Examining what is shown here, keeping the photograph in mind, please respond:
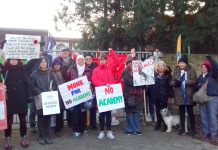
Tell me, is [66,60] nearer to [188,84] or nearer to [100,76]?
[100,76]

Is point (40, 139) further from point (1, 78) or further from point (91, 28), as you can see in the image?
point (91, 28)

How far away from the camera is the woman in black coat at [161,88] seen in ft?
30.5

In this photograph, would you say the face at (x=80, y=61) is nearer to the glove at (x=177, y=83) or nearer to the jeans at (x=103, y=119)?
the jeans at (x=103, y=119)

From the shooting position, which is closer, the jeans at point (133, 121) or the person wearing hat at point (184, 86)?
the person wearing hat at point (184, 86)

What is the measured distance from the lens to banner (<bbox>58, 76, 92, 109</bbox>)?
8484mm

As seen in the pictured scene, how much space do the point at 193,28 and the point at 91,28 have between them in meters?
6.18

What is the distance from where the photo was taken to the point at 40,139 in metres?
8.16

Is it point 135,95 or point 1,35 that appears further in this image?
point 1,35

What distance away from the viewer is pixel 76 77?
28.4 ft

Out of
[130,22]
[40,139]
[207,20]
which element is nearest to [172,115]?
[40,139]

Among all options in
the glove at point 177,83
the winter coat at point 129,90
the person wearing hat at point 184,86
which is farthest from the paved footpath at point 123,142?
the glove at point 177,83

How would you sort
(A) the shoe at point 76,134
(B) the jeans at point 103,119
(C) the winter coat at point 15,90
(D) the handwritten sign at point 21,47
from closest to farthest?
(C) the winter coat at point 15,90
(D) the handwritten sign at point 21,47
(B) the jeans at point 103,119
(A) the shoe at point 76,134

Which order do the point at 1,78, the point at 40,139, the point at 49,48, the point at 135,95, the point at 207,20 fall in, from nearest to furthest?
the point at 1,78, the point at 40,139, the point at 135,95, the point at 49,48, the point at 207,20

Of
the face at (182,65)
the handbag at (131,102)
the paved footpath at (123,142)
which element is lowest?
the paved footpath at (123,142)
